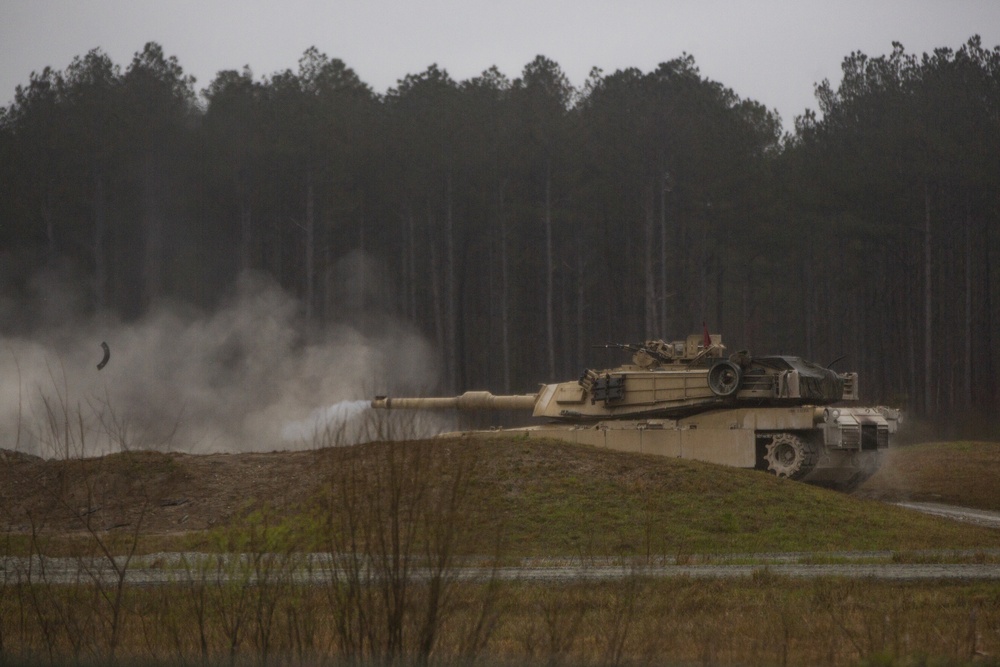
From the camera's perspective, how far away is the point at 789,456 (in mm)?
25641

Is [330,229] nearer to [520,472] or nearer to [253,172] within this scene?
[253,172]

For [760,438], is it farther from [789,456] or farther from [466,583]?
[466,583]

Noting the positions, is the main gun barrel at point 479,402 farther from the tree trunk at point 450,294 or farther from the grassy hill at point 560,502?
the tree trunk at point 450,294

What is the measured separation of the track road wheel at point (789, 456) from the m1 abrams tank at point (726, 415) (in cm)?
2

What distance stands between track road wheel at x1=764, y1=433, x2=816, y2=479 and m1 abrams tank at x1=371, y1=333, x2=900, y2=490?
Result: 0.02 metres

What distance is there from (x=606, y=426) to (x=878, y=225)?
30877 mm

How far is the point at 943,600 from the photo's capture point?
12461 mm

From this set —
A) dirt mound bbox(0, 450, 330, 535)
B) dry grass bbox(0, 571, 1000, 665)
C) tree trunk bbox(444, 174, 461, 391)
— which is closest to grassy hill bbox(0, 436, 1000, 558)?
dirt mound bbox(0, 450, 330, 535)

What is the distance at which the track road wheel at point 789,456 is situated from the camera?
83.4 ft

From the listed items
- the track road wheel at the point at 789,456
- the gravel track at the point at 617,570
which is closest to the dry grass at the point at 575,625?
the gravel track at the point at 617,570

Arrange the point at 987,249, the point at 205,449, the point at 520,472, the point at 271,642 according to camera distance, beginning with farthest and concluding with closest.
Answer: the point at 987,249 → the point at 205,449 → the point at 520,472 → the point at 271,642

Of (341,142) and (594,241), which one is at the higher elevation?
(341,142)

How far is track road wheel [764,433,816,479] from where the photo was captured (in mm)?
25406

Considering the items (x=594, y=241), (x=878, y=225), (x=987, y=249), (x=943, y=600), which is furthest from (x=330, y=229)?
(x=943, y=600)
